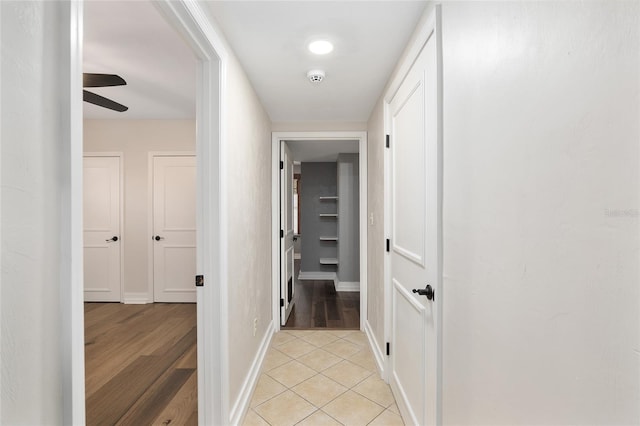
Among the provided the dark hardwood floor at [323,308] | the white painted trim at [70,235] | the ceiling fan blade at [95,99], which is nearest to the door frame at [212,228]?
the white painted trim at [70,235]

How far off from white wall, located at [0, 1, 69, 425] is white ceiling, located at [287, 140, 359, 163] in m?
3.60

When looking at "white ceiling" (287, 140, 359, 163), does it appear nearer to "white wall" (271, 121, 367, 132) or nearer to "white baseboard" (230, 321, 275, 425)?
"white wall" (271, 121, 367, 132)

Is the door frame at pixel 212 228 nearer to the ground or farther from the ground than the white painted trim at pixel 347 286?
farther from the ground

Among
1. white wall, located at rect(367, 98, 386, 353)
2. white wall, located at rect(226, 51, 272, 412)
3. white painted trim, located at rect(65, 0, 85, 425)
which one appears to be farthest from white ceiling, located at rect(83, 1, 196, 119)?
white wall, located at rect(367, 98, 386, 353)

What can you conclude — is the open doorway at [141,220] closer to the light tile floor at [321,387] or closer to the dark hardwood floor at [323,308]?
the light tile floor at [321,387]

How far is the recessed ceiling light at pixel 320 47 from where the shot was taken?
1.75 meters

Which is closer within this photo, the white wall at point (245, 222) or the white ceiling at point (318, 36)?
the white ceiling at point (318, 36)

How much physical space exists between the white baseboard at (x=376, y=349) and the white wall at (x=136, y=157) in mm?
3002

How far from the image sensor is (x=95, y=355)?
9.09 feet

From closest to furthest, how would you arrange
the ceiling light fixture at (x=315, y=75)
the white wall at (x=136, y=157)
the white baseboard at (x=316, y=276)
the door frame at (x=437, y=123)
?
the door frame at (x=437, y=123) → the ceiling light fixture at (x=315, y=75) → the white wall at (x=136, y=157) → the white baseboard at (x=316, y=276)

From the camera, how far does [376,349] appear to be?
2.67 metres

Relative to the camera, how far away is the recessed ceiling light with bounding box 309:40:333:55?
175cm

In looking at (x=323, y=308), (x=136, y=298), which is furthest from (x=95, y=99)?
(x=323, y=308)

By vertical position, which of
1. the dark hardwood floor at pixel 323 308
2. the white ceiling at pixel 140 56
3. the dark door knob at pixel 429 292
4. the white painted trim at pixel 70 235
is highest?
the white ceiling at pixel 140 56
